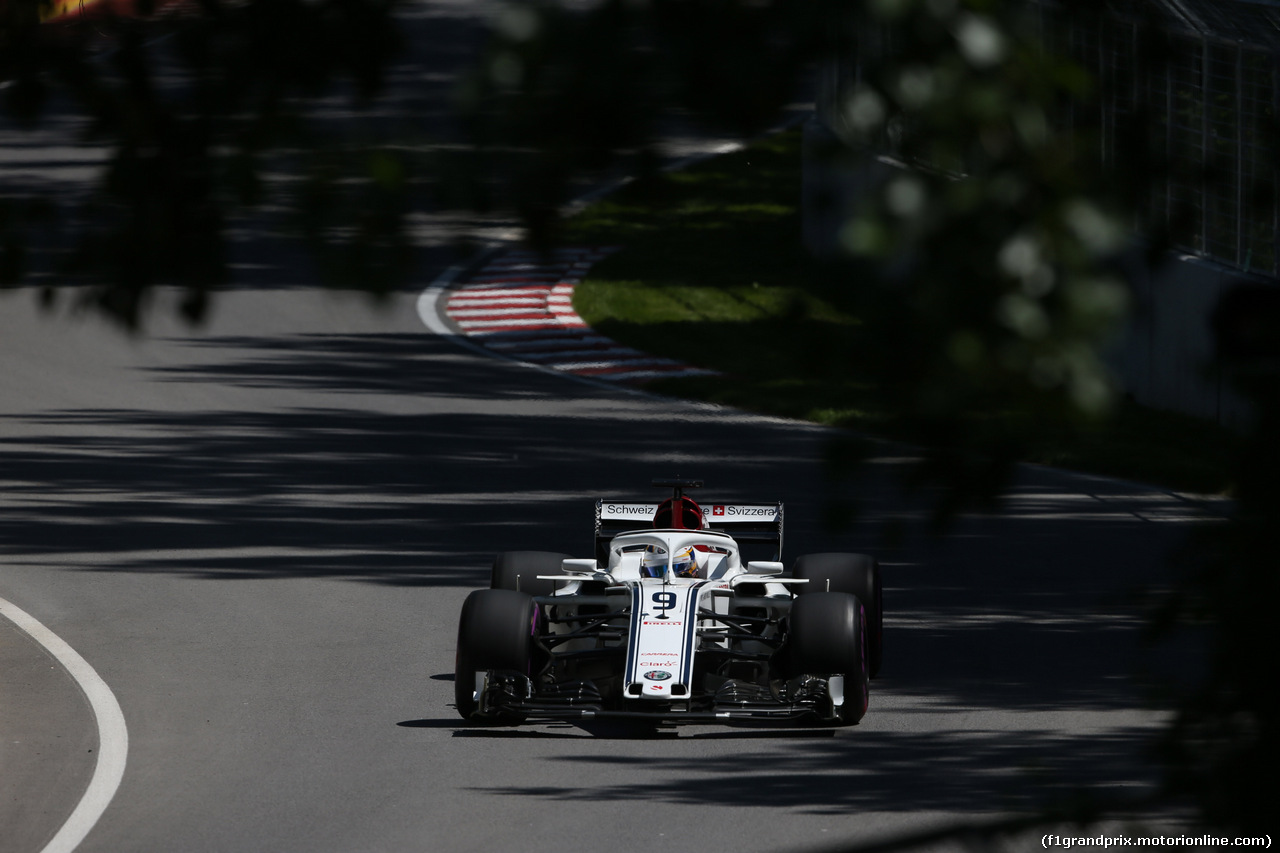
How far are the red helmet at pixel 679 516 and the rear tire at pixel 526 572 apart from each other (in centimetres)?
63

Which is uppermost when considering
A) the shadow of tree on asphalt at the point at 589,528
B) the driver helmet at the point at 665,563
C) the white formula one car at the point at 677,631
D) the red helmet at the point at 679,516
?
the red helmet at the point at 679,516

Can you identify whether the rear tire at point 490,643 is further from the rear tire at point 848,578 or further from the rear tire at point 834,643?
the rear tire at point 848,578

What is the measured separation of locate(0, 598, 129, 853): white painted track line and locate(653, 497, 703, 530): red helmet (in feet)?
10.8

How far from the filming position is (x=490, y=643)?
965 centimetres

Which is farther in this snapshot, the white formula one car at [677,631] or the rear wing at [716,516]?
the rear wing at [716,516]

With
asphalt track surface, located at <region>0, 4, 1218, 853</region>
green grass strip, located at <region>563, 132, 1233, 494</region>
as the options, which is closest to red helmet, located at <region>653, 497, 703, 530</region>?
asphalt track surface, located at <region>0, 4, 1218, 853</region>

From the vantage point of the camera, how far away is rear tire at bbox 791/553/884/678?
10.5 m

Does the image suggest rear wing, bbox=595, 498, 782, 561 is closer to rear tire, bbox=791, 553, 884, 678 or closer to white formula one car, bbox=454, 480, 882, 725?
white formula one car, bbox=454, 480, 882, 725

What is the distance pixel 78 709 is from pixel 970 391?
8823 mm

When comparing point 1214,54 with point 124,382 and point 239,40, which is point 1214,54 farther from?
point 239,40

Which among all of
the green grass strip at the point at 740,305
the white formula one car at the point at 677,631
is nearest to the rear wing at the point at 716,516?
the white formula one car at the point at 677,631

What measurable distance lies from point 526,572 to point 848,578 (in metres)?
1.92

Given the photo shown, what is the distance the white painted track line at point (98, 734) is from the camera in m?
8.34

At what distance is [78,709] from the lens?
10242 millimetres
